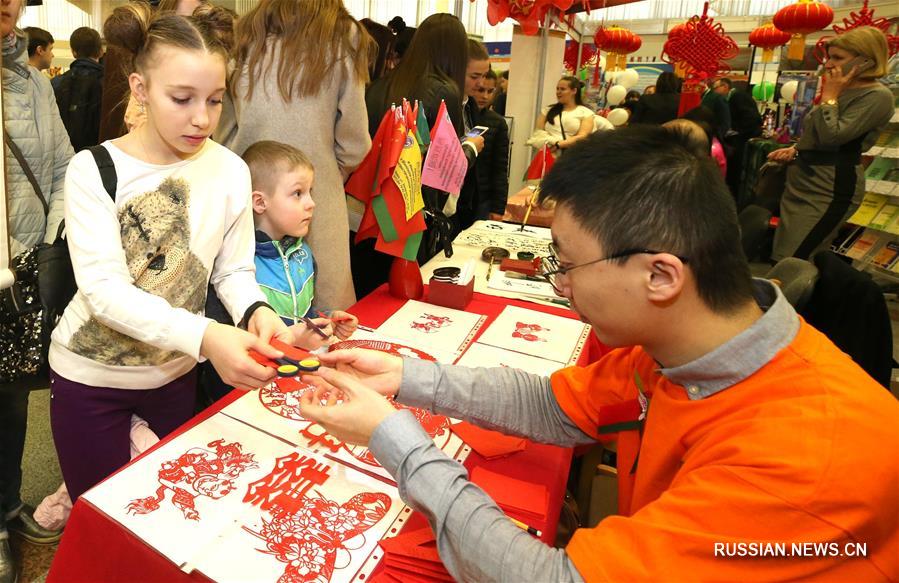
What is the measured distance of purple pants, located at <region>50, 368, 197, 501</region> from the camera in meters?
1.27

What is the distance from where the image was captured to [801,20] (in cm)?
567

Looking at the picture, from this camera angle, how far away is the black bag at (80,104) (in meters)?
2.65

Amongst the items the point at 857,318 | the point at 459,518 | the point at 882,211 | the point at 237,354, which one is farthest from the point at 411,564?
the point at 882,211

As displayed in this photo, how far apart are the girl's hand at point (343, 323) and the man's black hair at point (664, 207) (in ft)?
2.58

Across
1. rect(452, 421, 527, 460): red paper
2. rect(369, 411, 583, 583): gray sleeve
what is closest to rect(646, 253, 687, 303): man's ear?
rect(369, 411, 583, 583): gray sleeve

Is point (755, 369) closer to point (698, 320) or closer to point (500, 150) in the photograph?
point (698, 320)

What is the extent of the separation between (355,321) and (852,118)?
3.36 meters

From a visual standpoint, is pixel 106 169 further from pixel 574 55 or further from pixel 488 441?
pixel 574 55

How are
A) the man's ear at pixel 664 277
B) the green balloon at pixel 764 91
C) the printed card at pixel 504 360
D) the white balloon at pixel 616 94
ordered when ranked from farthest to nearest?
the green balloon at pixel 764 91, the white balloon at pixel 616 94, the printed card at pixel 504 360, the man's ear at pixel 664 277

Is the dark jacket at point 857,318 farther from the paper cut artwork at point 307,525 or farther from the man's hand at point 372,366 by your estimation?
the paper cut artwork at point 307,525

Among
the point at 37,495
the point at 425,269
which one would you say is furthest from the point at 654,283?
the point at 37,495

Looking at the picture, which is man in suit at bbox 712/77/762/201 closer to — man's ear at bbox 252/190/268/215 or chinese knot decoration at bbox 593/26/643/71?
chinese knot decoration at bbox 593/26/643/71

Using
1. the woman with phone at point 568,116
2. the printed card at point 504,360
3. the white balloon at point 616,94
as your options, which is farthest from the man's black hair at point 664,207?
the white balloon at point 616,94

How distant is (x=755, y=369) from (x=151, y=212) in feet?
3.87
